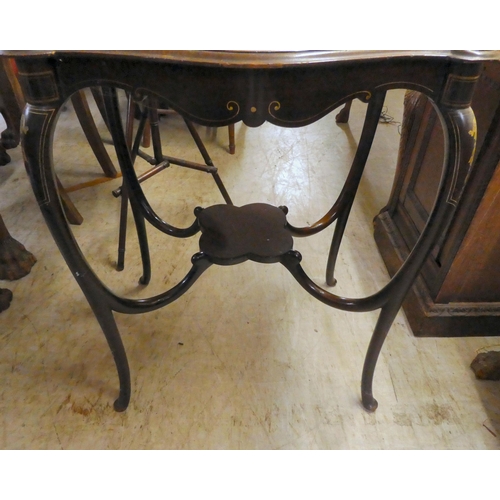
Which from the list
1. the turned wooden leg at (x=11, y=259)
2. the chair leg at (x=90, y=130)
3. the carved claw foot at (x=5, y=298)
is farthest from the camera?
the chair leg at (x=90, y=130)

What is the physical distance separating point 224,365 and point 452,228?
711 millimetres

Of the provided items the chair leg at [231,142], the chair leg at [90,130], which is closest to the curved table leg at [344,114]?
the chair leg at [231,142]

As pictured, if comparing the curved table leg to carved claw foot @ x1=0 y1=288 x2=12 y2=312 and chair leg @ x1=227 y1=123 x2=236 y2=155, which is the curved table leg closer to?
chair leg @ x1=227 y1=123 x2=236 y2=155

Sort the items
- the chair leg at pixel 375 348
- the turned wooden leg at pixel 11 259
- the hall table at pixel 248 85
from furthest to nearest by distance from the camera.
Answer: the turned wooden leg at pixel 11 259
the chair leg at pixel 375 348
the hall table at pixel 248 85

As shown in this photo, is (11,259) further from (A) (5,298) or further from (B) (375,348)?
(B) (375,348)

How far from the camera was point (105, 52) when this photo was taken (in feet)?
1.80

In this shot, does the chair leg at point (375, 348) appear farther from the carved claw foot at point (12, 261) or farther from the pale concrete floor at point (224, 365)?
the carved claw foot at point (12, 261)

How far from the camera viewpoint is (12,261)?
52.1 inches

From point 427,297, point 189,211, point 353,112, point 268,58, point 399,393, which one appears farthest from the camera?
point 353,112

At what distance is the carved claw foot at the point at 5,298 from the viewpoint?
1.21m

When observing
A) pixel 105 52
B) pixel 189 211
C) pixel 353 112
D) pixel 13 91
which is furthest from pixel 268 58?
pixel 353 112

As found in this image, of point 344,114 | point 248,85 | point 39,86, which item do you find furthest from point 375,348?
point 344,114

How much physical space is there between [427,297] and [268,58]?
0.87 metres
